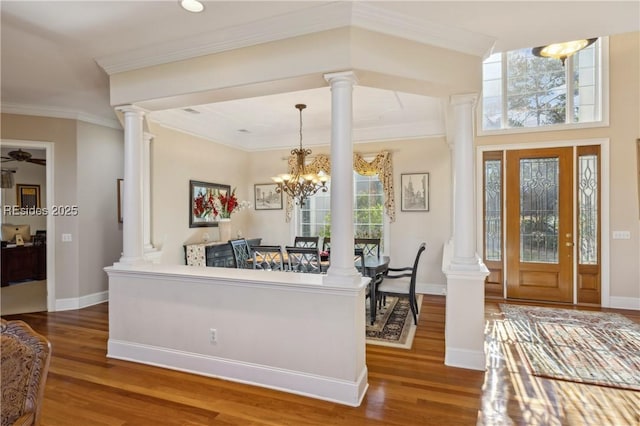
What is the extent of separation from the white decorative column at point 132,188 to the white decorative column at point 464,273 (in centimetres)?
306

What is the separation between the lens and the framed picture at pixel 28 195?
7.73m

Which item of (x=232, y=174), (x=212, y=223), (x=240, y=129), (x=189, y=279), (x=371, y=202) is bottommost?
(x=189, y=279)

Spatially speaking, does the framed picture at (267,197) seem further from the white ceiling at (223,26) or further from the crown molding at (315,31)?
the crown molding at (315,31)

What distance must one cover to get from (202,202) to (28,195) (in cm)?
543

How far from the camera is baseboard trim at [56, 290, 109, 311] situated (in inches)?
185

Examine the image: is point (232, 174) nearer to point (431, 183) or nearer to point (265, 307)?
point (431, 183)

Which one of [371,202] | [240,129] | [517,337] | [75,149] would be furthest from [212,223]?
[517,337]

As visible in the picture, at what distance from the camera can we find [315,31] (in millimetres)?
2525

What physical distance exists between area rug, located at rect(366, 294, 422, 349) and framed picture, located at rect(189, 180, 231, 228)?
3.25 m

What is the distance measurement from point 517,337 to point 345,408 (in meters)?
2.37

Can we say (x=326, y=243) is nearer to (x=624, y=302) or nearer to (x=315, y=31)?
(x=315, y=31)

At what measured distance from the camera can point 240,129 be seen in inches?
242

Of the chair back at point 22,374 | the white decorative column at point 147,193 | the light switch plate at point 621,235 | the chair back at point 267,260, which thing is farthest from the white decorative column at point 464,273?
the white decorative column at point 147,193

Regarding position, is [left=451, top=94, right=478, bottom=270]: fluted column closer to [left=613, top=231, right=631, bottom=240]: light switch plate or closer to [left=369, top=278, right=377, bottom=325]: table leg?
[left=369, top=278, right=377, bottom=325]: table leg
